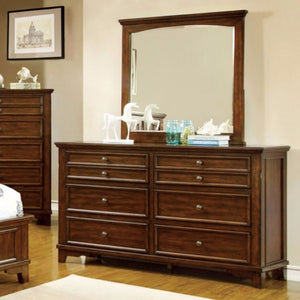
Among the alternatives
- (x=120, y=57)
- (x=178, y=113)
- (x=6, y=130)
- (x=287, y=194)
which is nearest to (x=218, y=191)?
(x=287, y=194)

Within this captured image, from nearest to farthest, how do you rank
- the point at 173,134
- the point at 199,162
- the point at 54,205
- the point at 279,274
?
the point at 199,162, the point at 279,274, the point at 173,134, the point at 54,205

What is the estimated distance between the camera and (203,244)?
12.1 feet

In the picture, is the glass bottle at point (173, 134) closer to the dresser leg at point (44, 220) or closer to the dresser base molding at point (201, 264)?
the dresser base molding at point (201, 264)

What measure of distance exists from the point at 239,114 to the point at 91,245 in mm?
1269

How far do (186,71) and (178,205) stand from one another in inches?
37.8

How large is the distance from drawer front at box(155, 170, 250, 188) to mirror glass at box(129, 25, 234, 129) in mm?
489

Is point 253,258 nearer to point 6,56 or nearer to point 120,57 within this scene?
point 120,57

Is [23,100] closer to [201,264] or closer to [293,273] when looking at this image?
[201,264]

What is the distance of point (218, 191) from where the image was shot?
3.63m

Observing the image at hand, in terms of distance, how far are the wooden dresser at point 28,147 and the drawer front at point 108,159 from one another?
1.60 metres

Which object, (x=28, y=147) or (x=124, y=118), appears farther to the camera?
(x=28, y=147)

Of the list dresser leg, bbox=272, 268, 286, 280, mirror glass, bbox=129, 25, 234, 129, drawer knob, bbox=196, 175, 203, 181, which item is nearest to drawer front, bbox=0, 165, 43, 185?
mirror glass, bbox=129, 25, 234, 129

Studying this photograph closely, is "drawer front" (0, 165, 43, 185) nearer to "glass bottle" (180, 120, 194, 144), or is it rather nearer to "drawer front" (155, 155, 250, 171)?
"glass bottle" (180, 120, 194, 144)

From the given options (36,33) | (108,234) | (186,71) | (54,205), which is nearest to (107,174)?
(108,234)
